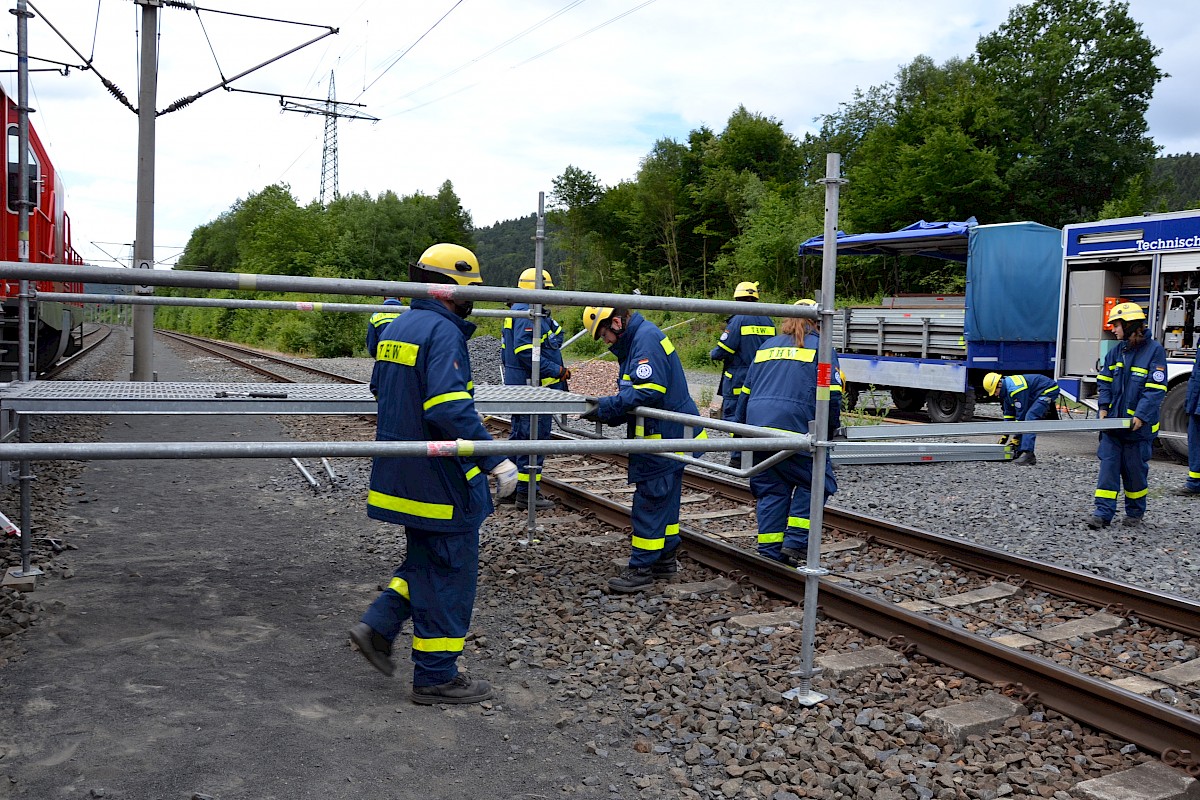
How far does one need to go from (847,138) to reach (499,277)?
28.9 metres

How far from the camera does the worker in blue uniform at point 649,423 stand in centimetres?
563

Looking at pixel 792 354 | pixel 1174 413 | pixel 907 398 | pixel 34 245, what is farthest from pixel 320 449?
pixel 907 398

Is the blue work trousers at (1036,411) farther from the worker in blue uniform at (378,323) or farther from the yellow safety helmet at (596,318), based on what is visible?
the worker in blue uniform at (378,323)

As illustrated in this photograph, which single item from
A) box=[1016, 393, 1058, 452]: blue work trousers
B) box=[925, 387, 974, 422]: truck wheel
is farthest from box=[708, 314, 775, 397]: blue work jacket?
box=[925, 387, 974, 422]: truck wheel

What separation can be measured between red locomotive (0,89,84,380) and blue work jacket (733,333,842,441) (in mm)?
5307

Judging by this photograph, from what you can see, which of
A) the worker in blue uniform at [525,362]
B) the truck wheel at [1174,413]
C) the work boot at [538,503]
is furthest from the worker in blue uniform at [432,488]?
the truck wheel at [1174,413]

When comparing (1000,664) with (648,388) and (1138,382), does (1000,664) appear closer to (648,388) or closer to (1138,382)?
(648,388)

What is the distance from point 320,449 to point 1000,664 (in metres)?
3.15

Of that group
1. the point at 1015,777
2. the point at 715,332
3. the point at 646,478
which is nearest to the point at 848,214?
the point at 715,332

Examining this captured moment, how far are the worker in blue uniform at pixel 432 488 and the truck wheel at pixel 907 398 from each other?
13628 millimetres

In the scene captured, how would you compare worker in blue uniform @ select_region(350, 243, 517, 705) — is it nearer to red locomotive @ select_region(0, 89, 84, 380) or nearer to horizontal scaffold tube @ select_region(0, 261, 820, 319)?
horizontal scaffold tube @ select_region(0, 261, 820, 319)

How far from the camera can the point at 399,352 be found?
3887mm

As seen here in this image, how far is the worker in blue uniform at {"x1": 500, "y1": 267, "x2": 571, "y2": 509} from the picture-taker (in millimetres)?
7859

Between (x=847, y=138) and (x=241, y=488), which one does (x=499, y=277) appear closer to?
(x=847, y=138)
